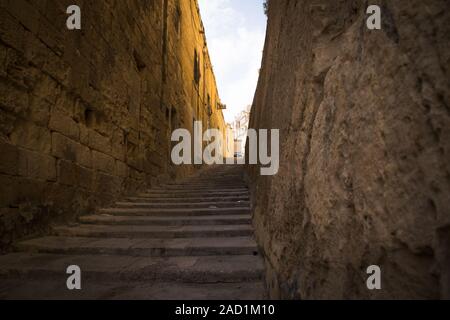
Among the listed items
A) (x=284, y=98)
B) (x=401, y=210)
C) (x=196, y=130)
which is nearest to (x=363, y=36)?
(x=401, y=210)

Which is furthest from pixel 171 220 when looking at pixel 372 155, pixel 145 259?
pixel 372 155

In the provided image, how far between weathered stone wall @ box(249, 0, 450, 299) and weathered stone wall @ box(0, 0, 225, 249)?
2725 millimetres

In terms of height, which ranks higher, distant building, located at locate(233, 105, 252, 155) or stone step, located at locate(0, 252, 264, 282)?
distant building, located at locate(233, 105, 252, 155)

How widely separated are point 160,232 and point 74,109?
1.95 m

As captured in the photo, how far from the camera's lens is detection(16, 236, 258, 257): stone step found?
2.65 metres

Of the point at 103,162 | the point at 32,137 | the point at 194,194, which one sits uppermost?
the point at 32,137

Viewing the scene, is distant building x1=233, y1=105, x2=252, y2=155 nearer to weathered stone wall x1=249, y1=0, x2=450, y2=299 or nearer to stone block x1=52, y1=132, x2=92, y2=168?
stone block x1=52, y1=132, x2=92, y2=168

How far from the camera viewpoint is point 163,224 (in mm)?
3705

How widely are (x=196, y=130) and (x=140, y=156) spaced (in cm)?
681

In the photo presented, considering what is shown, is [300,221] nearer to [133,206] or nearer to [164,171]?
[133,206]

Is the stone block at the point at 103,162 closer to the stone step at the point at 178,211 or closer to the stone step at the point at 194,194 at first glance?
the stone step at the point at 178,211

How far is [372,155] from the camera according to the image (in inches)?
32.2

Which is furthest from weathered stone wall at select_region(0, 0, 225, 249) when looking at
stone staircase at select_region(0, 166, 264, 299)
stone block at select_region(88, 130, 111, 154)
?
stone staircase at select_region(0, 166, 264, 299)

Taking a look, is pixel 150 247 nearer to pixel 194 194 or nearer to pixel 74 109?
pixel 74 109
